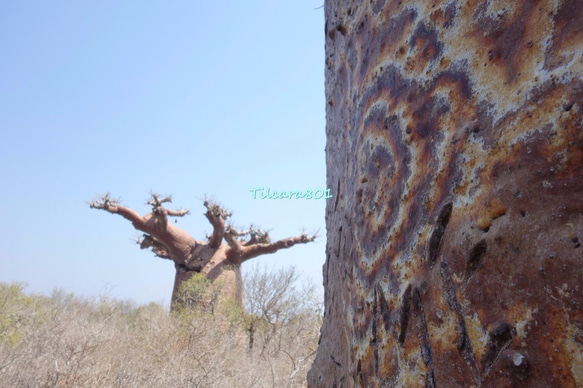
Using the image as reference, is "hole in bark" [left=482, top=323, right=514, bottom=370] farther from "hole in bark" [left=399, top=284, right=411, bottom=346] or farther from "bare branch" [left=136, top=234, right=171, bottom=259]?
"bare branch" [left=136, top=234, right=171, bottom=259]

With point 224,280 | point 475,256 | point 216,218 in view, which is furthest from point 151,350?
point 475,256

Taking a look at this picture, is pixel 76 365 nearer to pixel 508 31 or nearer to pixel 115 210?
pixel 508 31

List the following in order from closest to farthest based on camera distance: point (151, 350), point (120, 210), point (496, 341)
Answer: point (496, 341)
point (151, 350)
point (120, 210)

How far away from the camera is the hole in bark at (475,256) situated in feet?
2.17

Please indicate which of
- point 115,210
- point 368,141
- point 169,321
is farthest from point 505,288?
point 115,210

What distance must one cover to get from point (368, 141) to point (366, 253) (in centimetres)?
26

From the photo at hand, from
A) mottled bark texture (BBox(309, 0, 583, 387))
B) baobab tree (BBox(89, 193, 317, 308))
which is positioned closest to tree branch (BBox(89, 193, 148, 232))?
baobab tree (BBox(89, 193, 317, 308))

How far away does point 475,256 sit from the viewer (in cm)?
67

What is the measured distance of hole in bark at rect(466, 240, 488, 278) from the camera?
2.17 feet

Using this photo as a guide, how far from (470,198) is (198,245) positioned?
1168 centimetres

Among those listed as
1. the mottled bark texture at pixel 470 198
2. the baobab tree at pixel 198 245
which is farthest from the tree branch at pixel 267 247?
the mottled bark texture at pixel 470 198

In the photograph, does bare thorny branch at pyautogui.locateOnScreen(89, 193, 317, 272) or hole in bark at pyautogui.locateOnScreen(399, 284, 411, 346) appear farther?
bare thorny branch at pyautogui.locateOnScreen(89, 193, 317, 272)

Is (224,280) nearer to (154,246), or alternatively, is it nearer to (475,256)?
(154,246)

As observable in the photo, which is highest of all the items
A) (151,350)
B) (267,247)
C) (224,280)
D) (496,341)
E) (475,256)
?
(267,247)
